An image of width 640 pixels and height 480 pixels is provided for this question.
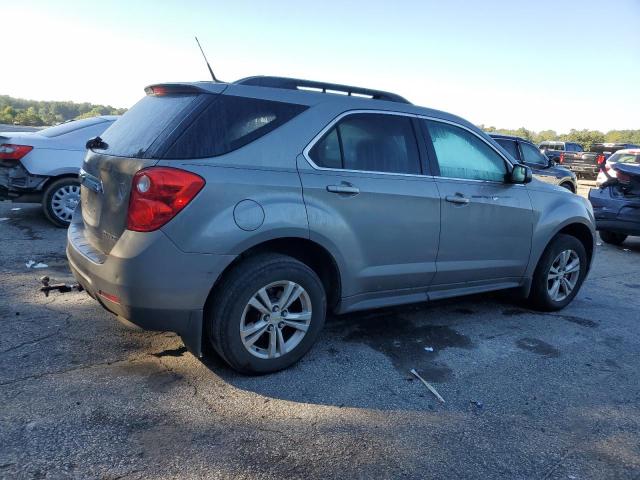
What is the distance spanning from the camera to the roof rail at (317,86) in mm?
3357

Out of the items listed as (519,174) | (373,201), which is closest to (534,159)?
(519,174)

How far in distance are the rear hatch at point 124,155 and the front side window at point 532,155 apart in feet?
31.6

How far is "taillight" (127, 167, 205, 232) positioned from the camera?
2.77 meters

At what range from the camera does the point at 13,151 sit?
6762mm

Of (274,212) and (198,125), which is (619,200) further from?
(198,125)

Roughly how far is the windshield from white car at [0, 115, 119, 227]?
0.6 inches

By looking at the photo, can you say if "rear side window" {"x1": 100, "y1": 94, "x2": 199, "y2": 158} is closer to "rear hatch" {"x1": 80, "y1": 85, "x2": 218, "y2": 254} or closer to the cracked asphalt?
"rear hatch" {"x1": 80, "y1": 85, "x2": 218, "y2": 254}

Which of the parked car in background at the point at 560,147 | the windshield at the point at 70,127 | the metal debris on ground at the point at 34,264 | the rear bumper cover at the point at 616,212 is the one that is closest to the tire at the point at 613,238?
the rear bumper cover at the point at 616,212

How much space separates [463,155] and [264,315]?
221cm

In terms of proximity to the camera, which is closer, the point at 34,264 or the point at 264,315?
the point at 264,315

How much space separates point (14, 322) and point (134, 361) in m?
1.18

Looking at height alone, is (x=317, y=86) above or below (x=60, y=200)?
above

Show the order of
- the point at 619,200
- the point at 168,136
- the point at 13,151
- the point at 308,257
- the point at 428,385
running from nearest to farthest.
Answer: the point at 168,136
the point at 428,385
the point at 308,257
the point at 13,151
the point at 619,200

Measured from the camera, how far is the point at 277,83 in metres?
3.42
